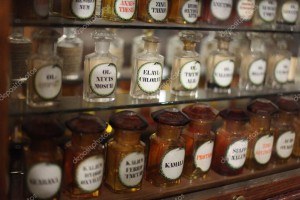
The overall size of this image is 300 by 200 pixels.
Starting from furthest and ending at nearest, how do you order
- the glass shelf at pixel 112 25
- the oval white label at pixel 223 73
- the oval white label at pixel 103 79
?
the oval white label at pixel 223 73
the oval white label at pixel 103 79
the glass shelf at pixel 112 25

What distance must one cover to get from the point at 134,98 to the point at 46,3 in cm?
34

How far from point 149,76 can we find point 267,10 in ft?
1.52

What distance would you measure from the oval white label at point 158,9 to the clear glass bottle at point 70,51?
0.29 meters

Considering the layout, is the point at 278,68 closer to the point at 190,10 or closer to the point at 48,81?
the point at 190,10

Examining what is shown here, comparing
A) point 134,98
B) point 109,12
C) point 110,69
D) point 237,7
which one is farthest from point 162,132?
point 237,7

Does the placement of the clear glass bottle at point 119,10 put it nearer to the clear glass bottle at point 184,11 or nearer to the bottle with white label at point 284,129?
the clear glass bottle at point 184,11

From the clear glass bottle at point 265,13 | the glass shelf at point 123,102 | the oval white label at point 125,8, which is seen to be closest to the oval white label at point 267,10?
the clear glass bottle at point 265,13

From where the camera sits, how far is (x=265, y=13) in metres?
1.32

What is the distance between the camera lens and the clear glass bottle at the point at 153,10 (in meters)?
1.10

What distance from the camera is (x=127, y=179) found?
3.60 feet

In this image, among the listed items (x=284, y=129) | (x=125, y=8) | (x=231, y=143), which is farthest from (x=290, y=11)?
(x=125, y=8)

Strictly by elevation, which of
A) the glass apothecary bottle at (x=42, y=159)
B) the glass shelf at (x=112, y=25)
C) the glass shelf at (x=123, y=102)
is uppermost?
the glass shelf at (x=112, y=25)

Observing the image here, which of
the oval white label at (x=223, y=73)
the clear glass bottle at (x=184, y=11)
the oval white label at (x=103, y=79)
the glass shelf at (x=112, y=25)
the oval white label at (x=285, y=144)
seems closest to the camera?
the glass shelf at (x=112, y=25)

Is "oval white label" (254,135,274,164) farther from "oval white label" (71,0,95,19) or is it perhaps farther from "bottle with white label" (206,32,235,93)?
"oval white label" (71,0,95,19)
